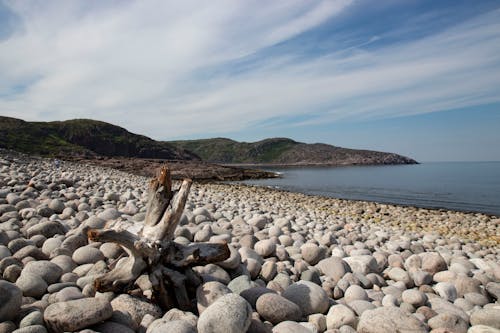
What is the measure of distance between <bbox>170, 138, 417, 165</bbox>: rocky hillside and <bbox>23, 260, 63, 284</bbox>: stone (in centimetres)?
13560

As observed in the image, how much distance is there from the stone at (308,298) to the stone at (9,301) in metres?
2.65

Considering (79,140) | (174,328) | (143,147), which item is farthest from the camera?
(143,147)

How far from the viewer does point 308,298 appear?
13.0 feet

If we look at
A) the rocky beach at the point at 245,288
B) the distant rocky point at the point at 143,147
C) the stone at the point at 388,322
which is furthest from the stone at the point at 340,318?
the distant rocky point at the point at 143,147

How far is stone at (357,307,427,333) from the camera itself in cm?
323

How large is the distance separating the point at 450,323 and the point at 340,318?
3.66 ft

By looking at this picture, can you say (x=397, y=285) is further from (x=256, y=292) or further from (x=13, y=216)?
(x=13, y=216)

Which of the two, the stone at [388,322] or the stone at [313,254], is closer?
the stone at [388,322]

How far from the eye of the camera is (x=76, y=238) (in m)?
5.02

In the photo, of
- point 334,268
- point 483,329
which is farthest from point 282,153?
point 483,329

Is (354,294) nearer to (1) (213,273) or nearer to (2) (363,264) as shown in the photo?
(2) (363,264)

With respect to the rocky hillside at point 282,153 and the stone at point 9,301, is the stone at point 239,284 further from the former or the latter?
the rocky hillside at point 282,153

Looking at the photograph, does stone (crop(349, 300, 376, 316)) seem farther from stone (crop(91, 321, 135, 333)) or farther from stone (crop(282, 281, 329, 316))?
stone (crop(91, 321, 135, 333))

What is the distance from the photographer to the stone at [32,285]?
3.51m
